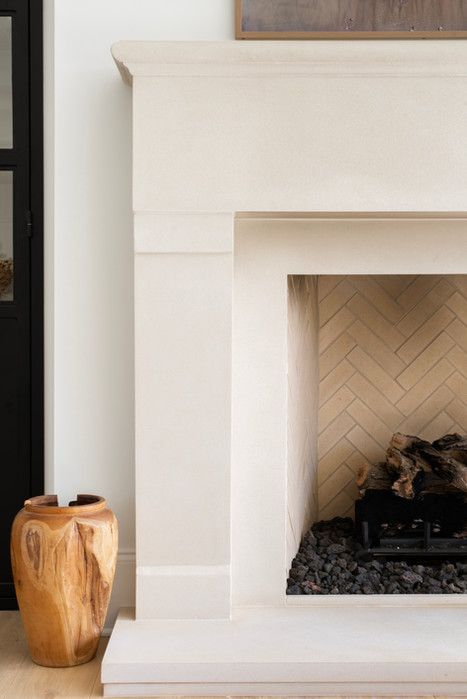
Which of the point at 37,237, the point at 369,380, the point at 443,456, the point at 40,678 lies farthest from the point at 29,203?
the point at 443,456

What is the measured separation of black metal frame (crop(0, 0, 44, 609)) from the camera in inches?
93.0

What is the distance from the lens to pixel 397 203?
205 cm

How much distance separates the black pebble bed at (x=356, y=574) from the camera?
2.25 metres

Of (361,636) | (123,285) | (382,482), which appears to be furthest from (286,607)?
(123,285)

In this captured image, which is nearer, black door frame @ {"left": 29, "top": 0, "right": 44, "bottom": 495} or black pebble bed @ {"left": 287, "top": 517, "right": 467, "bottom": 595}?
black pebble bed @ {"left": 287, "top": 517, "right": 467, "bottom": 595}

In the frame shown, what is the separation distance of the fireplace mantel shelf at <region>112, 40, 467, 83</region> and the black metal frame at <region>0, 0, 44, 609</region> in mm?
460

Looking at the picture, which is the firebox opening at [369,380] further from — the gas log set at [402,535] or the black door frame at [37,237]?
the black door frame at [37,237]

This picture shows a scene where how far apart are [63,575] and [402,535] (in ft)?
3.31

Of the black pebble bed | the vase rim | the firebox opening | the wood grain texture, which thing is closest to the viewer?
the vase rim

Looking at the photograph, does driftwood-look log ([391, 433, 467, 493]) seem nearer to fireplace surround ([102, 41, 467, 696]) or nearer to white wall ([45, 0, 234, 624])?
fireplace surround ([102, 41, 467, 696])

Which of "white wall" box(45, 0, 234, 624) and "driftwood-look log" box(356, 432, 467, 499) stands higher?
"white wall" box(45, 0, 234, 624)

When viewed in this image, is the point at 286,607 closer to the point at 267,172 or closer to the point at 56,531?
the point at 56,531

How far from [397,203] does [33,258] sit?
1.05 m

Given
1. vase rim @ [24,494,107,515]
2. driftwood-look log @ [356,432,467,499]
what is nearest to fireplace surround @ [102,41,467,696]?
vase rim @ [24,494,107,515]
